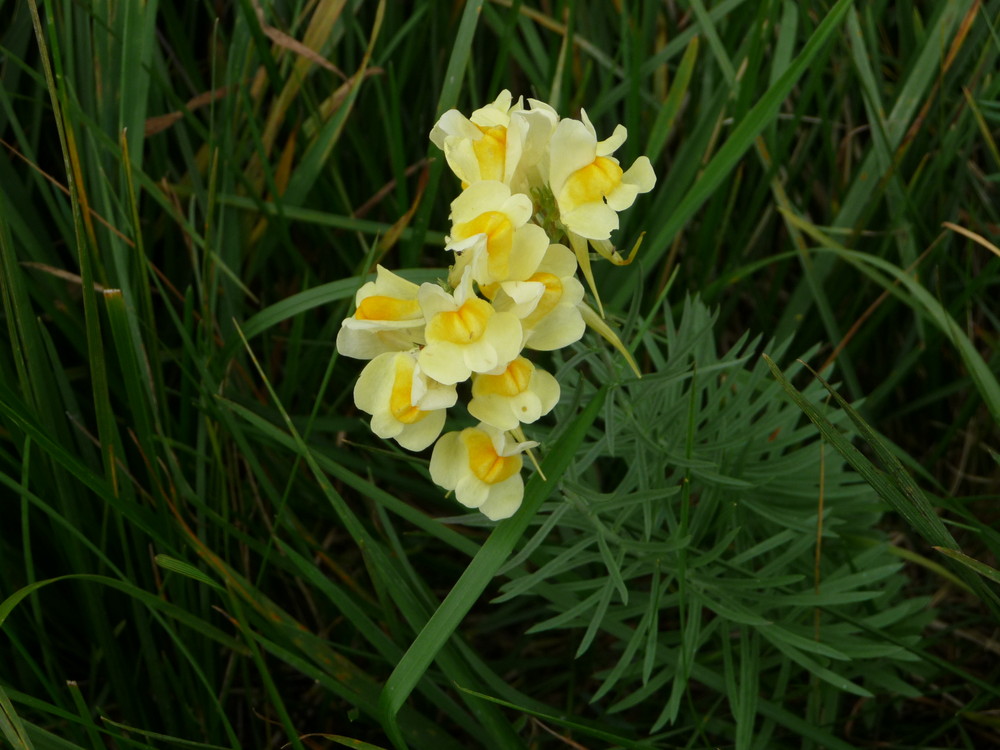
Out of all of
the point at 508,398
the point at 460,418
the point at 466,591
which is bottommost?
the point at 460,418

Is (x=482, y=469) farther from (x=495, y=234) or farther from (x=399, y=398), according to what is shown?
(x=495, y=234)

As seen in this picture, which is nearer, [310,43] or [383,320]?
[383,320]

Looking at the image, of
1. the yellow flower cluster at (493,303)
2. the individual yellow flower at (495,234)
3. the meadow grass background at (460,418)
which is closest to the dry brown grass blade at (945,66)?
the meadow grass background at (460,418)

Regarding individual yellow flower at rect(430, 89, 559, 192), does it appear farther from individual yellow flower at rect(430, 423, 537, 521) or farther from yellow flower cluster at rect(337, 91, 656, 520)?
individual yellow flower at rect(430, 423, 537, 521)

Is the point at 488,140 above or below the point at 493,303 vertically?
above

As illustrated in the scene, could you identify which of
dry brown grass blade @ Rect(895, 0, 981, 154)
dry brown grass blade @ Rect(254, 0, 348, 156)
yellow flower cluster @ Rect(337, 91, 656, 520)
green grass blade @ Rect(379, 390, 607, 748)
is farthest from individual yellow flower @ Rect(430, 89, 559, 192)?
dry brown grass blade @ Rect(895, 0, 981, 154)

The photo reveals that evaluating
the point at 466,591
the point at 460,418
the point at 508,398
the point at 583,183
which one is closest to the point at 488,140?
the point at 583,183

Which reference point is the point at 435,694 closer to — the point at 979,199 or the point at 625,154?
the point at 625,154
